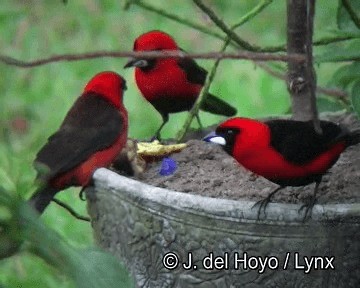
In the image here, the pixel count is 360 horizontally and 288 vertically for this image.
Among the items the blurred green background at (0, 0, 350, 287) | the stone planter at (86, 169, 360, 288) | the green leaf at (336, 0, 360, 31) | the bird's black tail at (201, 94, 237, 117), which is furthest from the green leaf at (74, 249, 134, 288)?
the blurred green background at (0, 0, 350, 287)

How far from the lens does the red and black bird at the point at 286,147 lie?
6.20ft

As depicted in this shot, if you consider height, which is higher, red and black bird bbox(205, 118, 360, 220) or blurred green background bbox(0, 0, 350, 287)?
red and black bird bbox(205, 118, 360, 220)

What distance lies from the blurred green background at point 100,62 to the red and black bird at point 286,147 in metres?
1.31

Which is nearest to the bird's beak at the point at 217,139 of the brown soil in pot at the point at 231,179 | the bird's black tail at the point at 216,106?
the brown soil in pot at the point at 231,179

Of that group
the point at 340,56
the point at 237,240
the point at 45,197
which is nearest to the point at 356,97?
the point at 340,56

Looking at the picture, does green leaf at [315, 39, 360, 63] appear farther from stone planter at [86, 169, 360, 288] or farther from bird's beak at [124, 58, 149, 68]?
bird's beak at [124, 58, 149, 68]

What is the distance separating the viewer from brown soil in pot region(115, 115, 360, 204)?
197 cm

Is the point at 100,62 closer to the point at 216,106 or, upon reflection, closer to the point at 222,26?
the point at 216,106

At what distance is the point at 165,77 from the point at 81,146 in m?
0.45

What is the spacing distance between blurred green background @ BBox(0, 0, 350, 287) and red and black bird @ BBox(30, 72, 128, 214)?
3.25 ft

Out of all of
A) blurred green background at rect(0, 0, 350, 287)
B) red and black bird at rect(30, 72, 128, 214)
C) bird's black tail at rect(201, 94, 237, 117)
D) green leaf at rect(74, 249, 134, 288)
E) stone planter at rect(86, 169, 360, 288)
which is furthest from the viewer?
blurred green background at rect(0, 0, 350, 287)

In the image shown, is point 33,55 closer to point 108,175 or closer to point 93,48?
point 93,48

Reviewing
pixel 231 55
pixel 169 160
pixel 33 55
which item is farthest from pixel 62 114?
pixel 231 55

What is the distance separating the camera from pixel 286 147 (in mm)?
1900
